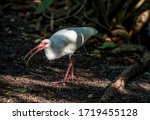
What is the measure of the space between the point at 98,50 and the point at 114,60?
628 millimetres

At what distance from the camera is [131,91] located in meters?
7.11

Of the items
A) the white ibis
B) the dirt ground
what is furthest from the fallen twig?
the white ibis

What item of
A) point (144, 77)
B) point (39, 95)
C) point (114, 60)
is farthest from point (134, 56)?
point (39, 95)

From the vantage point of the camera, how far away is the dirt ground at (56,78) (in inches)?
267

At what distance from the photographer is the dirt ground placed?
267 inches

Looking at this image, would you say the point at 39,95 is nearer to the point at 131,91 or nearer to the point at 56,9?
the point at 131,91

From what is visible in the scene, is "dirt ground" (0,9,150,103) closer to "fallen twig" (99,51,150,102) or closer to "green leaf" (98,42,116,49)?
"fallen twig" (99,51,150,102)

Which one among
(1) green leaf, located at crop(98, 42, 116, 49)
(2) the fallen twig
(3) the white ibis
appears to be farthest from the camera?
(1) green leaf, located at crop(98, 42, 116, 49)

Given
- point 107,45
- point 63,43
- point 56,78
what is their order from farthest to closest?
1. point 107,45
2. point 56,78
3. point 63,43

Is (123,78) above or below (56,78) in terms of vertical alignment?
above

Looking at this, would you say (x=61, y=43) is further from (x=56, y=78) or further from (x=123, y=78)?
(x=123, y=78)

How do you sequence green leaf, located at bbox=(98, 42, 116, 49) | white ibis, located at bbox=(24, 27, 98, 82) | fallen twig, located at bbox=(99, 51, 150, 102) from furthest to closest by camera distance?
green leaf, located at bbox=(98, 42, 116, 49) < white ibis, located at bbox=(24, 27, 98, 82) < fallen twig, located at bbox=(99, 51, 150, 102)

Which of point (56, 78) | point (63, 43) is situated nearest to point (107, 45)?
point (56, 78)

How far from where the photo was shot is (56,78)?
7.56m
